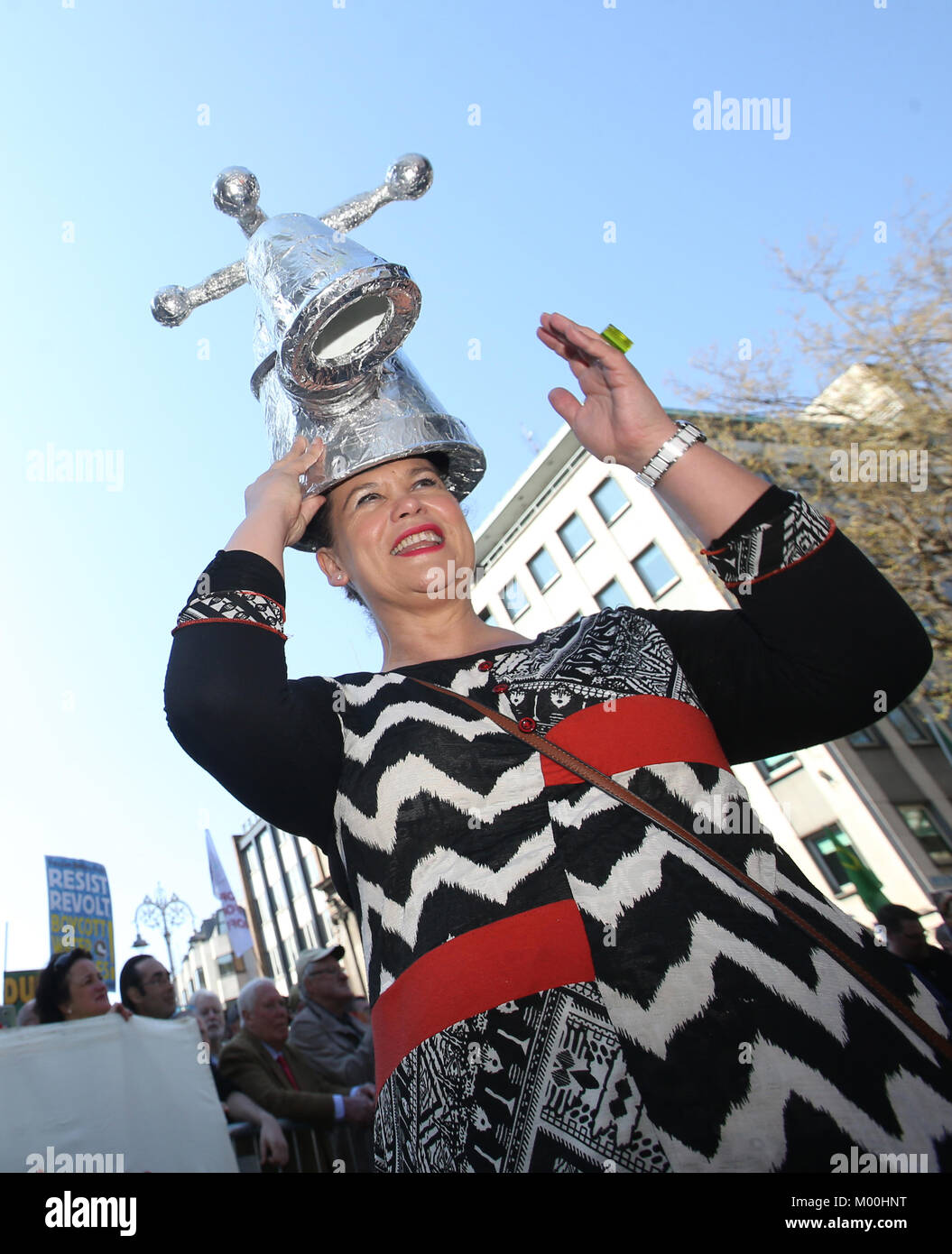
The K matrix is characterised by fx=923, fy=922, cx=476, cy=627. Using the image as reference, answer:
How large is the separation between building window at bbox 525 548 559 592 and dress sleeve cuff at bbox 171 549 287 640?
88.1 feet

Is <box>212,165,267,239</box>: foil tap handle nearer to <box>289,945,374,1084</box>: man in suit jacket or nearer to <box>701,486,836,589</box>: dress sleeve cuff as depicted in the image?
<box>701,486,836,589</box>: dress sleeve cuff

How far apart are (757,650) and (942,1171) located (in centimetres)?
95

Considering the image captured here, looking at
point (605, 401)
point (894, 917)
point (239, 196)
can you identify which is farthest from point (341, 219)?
point (894, 917)

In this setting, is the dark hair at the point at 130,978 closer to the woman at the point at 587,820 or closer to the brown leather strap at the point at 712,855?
the woman at the point at 587,820

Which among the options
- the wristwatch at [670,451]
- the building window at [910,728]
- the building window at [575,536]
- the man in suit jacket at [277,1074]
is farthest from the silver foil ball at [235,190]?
the building window at [575,536]

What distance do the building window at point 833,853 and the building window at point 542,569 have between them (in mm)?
10862

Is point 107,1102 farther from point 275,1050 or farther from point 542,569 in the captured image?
point 542,569

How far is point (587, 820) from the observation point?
60.0 inches

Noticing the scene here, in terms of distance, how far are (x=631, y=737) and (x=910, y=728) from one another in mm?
24791

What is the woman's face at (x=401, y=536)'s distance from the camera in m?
2.17

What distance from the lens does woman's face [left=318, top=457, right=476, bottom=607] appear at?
7.11ft

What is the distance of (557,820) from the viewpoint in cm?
154
